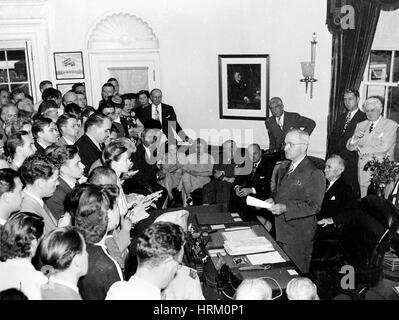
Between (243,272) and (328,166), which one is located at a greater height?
(328,166)

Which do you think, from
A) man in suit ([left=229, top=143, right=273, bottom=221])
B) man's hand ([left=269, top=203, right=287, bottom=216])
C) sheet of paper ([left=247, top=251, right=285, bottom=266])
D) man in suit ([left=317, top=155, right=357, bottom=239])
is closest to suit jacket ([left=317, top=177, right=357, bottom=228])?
man in suit ([left=317, top=155, right=357, bottom=239])

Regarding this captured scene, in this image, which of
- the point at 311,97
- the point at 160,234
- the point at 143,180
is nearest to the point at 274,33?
the point at 311,97

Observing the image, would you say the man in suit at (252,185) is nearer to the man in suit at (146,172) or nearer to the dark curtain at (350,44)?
the man in suit at (146,172)

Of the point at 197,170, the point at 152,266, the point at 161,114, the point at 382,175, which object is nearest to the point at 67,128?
the point at 197,170

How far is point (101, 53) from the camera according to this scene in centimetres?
801

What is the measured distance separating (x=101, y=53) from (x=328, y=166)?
5233 mm

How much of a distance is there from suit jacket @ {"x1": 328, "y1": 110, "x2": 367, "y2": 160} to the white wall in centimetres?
54

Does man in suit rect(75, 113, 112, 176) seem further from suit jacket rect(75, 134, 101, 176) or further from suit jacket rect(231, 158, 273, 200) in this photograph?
suit jacket rect(231, 158, 273, 200)

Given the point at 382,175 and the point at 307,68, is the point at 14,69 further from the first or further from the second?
the point at 382,175

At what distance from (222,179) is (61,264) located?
351 centimetres

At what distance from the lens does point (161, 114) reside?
7.80m

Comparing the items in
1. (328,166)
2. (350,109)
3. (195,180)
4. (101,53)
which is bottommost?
(195,180)

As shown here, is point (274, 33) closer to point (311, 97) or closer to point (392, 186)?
point (311, 97)

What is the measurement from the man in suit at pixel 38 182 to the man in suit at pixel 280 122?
418cm
